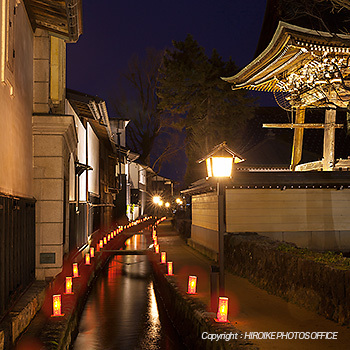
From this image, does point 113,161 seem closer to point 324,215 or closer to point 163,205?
point 324,215

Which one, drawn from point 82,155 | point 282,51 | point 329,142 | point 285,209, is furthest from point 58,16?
point 329,142

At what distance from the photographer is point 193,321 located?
9.51 metres

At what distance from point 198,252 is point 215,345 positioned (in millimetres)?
15250

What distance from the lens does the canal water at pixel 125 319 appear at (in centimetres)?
1028

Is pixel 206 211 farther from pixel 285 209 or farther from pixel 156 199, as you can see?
pixel 156 199

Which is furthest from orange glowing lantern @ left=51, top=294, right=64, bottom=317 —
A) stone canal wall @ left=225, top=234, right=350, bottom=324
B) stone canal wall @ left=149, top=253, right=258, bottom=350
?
stone canal wall @ left=225, top=234, right=350, bottom=324

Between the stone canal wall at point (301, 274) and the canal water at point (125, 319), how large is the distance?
285cm

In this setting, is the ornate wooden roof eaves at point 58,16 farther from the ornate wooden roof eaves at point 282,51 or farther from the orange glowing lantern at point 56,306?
the ornate wooden roof eaves at point 282,51

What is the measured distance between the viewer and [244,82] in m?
21.9

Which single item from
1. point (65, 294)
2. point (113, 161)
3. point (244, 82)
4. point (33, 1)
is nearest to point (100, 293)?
point (65, 294)

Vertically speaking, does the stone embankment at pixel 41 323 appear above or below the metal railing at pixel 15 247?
below

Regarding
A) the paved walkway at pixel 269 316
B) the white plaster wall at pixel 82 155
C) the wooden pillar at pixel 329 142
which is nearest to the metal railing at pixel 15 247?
the paved walkway at pixel 269 316

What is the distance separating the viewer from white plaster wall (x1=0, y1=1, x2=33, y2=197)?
814cm

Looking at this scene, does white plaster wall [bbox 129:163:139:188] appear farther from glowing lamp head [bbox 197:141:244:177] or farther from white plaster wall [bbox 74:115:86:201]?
glowing lamp head [bbox 197:141:244:177]
